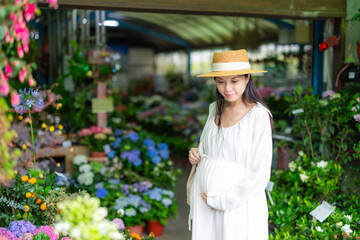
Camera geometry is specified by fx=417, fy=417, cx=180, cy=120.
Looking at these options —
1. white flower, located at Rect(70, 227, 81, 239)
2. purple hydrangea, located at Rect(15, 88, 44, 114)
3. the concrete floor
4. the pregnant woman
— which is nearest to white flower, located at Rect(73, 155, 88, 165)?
the concrete floor

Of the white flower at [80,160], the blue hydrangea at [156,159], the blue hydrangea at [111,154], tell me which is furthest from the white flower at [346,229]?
the white flower at [80,160]

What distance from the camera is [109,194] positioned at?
393 cm

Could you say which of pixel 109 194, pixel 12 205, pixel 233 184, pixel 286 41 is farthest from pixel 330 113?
pixel 286 41

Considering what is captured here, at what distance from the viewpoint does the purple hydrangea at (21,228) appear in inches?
90.4

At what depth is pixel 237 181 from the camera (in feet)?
7.38

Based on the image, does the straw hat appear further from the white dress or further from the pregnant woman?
the white dress

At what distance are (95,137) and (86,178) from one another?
57cm

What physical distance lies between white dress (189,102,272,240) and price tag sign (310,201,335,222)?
1002 mm

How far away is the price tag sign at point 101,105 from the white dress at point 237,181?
2367 millimetres

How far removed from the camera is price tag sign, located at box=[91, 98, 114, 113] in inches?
177

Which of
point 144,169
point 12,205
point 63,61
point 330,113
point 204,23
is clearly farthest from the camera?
point 204,23

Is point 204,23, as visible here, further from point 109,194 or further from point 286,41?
point 109,194

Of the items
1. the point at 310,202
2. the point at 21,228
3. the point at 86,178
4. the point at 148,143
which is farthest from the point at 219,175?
the point at 148,143

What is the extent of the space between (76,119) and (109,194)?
45.4 inches
